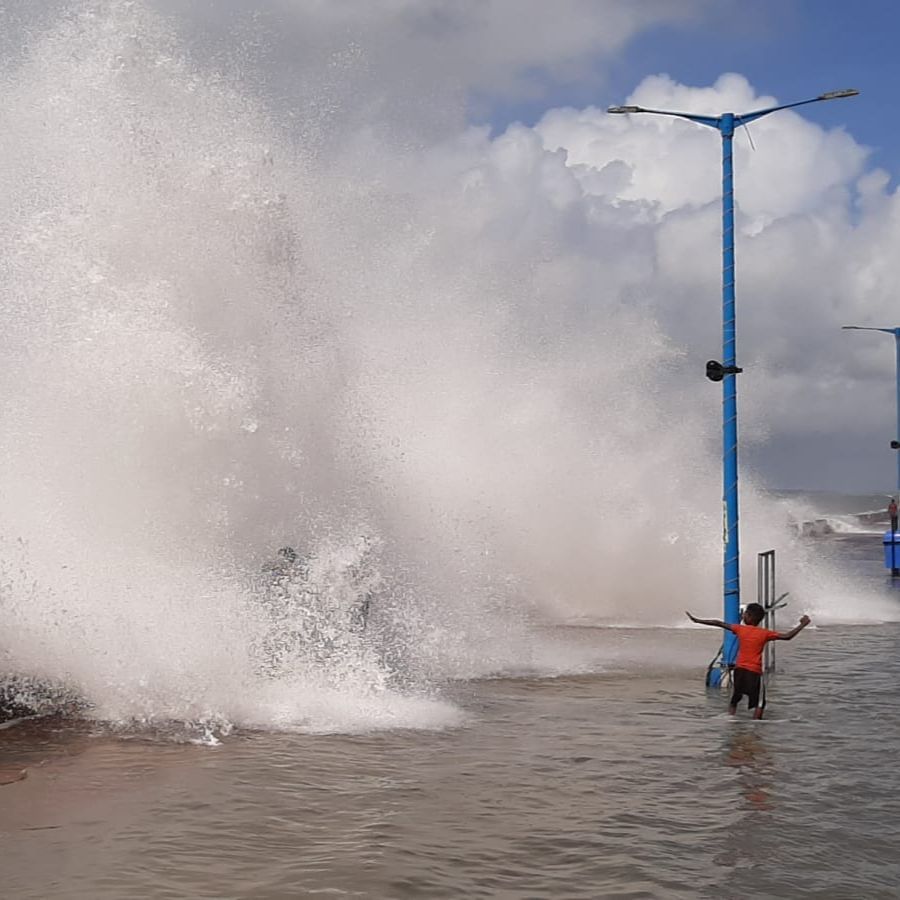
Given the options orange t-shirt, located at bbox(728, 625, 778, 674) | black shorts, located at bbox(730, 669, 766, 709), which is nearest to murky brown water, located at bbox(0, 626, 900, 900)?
black shorts, located at bbox(730, 669, 766, 709)

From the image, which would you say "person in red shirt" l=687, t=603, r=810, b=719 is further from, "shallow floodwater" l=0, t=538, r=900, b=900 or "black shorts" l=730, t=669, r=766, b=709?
"shallow floodwater" l=0, t=538, r=900, b=900

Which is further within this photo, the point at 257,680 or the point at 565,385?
the point at 565,385

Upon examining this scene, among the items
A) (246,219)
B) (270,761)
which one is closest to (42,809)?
(270,761)

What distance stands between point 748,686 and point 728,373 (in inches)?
159

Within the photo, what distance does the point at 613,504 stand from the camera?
25.8 m

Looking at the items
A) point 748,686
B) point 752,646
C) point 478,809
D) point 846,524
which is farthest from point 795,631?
point 846,524

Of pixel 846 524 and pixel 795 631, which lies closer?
pixel 795 631

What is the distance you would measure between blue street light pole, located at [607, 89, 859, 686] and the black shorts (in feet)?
5.88

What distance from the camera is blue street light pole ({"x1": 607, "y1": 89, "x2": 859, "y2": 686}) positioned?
14641mm

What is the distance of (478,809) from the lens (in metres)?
Answer: 8.74

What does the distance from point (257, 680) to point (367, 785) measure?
3.26m

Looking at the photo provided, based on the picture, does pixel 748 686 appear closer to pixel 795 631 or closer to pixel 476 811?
pixel 795 631

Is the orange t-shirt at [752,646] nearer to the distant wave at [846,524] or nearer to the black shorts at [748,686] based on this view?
the black shorts at [748,686]

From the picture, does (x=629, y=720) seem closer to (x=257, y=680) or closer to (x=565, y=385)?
(x=257, y=680)
